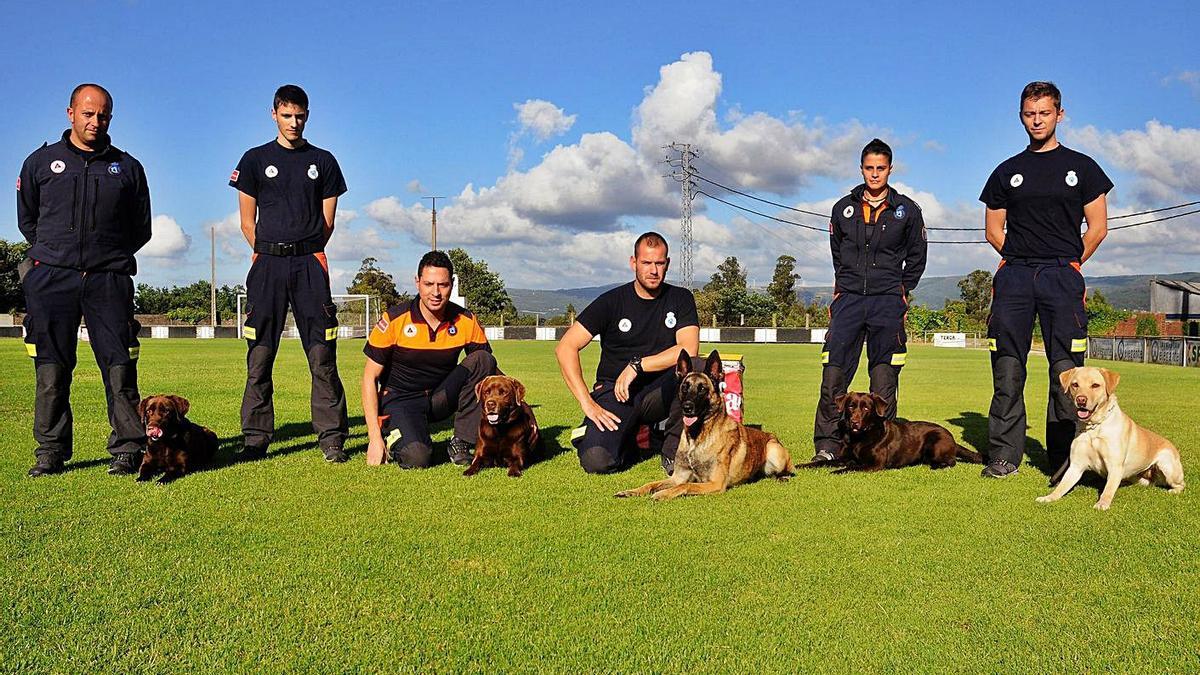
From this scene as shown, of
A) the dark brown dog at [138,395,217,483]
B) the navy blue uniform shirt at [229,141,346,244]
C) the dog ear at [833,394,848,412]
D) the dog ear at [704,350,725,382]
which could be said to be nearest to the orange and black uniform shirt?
the navy blue uniform shirt at [229,141,346,244]

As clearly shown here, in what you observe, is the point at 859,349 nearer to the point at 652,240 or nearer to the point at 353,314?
the point at 652,240

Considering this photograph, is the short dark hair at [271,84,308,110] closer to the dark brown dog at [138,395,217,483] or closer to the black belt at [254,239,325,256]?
the black belt at [254,239,325,256]

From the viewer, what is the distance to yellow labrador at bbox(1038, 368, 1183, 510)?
489 centimetres

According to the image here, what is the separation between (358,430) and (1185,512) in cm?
648

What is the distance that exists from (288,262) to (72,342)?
58.0 inches

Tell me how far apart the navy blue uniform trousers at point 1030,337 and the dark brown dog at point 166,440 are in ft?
18.2

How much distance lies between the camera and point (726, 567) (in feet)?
11.7

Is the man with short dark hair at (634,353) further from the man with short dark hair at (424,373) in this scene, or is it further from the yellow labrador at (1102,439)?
the yellow labrador at (1102,439)

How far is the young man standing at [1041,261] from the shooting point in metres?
5.65

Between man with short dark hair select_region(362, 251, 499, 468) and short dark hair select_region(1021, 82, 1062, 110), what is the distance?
168 inches

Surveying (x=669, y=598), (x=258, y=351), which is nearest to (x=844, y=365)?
(x=669, y=598)

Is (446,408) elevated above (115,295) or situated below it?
below

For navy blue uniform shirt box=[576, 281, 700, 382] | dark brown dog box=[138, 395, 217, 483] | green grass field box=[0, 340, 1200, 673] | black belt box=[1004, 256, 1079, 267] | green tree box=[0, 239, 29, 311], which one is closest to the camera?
green grass field box=[0, 340, 1200, 673]

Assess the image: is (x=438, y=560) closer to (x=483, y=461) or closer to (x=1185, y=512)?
(x=483, y=461)
